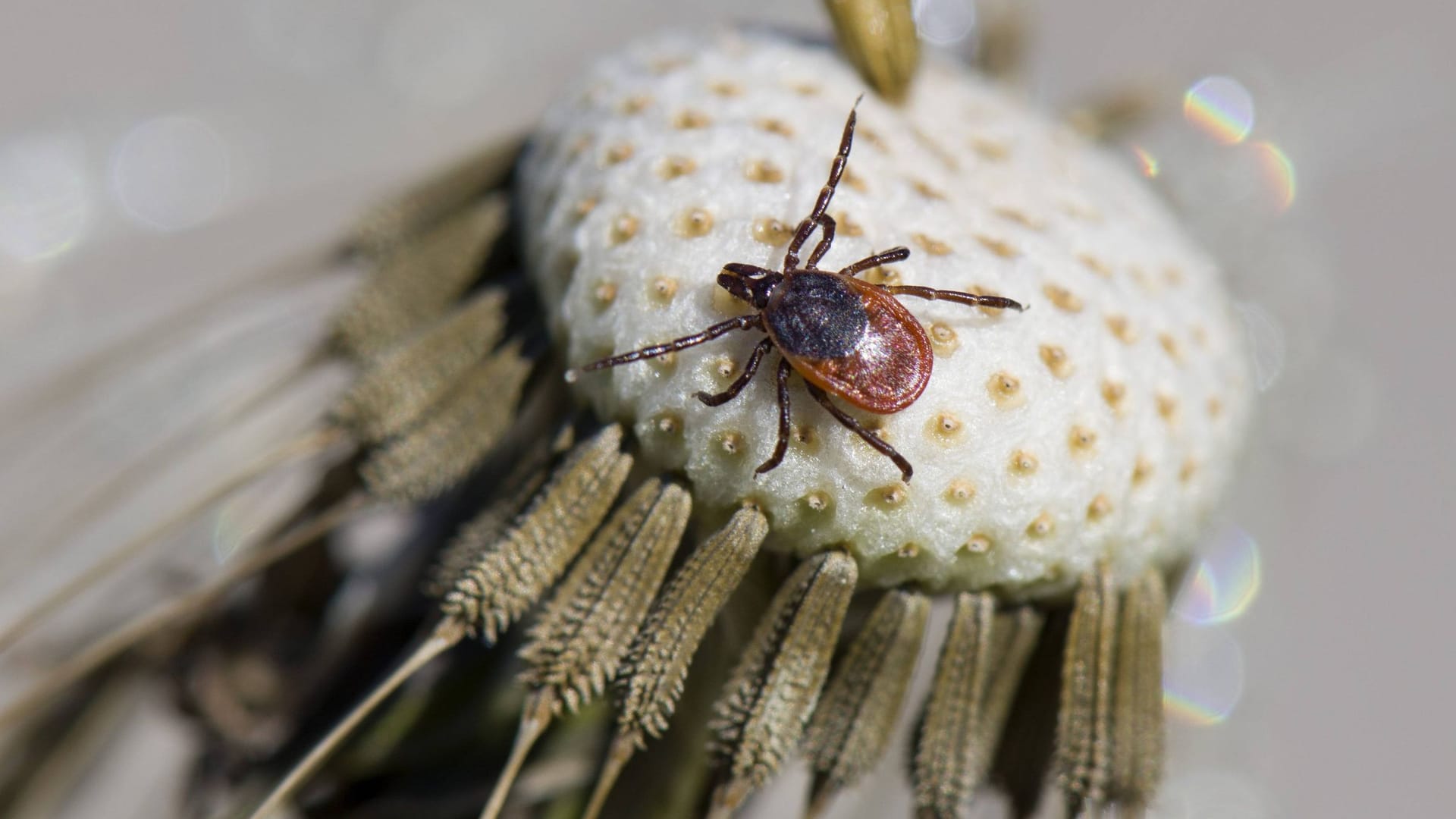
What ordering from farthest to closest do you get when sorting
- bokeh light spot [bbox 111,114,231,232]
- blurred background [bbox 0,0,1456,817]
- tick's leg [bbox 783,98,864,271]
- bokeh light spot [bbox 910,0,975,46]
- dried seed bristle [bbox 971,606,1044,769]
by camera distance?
bokeh light spot [bbox 111,114,231,232] → bokeh light spot [bbox 910,0,975,46] → blurred background [bbox 0,0,1456,817] → dried seed bristle [bbox 971,606,1044,769] → tick's leg [bbox 783,98,864,271]

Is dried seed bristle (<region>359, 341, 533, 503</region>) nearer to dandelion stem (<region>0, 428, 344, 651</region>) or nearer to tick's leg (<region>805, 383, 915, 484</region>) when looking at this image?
dandelion stem (<region>0, 428, 344, 651</region>)

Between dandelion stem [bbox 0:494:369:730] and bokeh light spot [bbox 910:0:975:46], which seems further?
bokeh light spot [bbox 910:0:975:46]

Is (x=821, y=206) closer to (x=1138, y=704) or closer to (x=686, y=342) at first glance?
(x=686, y=342)

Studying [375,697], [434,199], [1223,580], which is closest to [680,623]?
[375,697]

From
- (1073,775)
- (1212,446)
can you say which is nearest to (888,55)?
(1212,446)

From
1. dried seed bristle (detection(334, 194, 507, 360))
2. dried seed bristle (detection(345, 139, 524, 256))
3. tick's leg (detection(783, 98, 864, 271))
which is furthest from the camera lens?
dried seed bristle (detection(345, 139, 524, 256))

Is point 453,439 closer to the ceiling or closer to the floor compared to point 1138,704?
closer to the floor

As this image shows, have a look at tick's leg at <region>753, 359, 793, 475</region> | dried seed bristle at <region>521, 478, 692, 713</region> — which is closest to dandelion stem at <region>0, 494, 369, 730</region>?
dried seed bristle at <region>521, 478, 692, 713</region>
